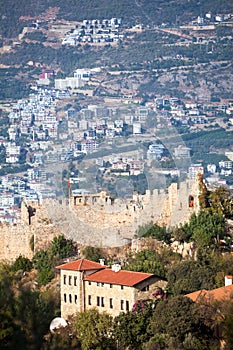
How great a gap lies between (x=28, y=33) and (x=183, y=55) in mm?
26860

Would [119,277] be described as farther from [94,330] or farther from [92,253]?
[92,253]

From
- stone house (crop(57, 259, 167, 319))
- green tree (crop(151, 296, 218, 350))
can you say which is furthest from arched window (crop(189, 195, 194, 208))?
green tree (crop(151, 296, 218, 350))

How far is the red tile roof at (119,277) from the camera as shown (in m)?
26.1

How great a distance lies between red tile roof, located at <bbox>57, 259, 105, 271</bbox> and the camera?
27156 millimetres

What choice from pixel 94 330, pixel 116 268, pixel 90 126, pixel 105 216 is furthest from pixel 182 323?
pixel 90 126

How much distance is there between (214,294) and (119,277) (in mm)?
1775

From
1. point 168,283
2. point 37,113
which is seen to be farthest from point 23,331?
point 37,113

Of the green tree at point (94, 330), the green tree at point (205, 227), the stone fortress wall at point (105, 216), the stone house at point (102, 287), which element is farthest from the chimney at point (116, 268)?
the stone fortress wall at point (105, 216)

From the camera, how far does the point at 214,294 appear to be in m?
25.9

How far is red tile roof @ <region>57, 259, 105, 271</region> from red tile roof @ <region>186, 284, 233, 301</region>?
2.00 metres

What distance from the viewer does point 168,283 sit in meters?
27.0

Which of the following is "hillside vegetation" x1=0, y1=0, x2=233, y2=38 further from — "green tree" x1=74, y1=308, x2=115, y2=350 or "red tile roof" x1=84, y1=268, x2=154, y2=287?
"green tree" x1=74, y1=308, x2=115, y2=350

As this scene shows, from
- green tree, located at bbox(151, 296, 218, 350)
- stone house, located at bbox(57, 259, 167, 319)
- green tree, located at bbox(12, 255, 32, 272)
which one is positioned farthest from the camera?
green tree, located at bbox(12, 255, 32, 272)

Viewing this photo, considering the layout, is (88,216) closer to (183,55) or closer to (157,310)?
(157,310)
